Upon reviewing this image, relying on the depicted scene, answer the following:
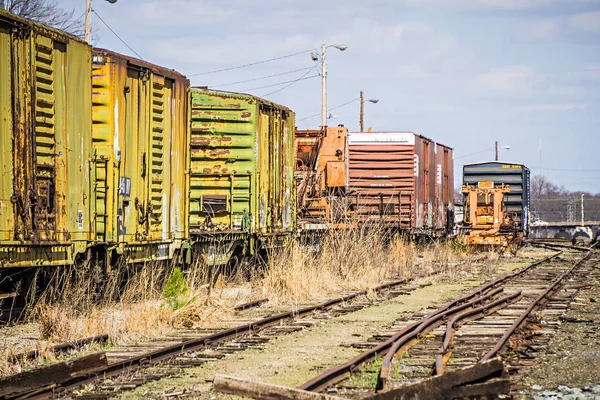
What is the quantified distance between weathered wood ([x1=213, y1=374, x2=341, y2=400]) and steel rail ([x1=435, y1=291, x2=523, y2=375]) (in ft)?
7.49

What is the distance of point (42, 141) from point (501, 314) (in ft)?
23.8

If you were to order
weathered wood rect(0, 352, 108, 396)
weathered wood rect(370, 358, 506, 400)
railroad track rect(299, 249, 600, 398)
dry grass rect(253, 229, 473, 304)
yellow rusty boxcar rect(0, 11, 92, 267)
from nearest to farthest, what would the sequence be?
1. weathered wood rect(370, 358, 506, 400)
2. weathered wood rect(0, 352, 108, 396)
3. railroad track rect(299, 249, 600, 398)
4. yellow rusty boxcar rect(0, 11, 92, 267)
5. dry grass rect(253, 229, 473, 304)

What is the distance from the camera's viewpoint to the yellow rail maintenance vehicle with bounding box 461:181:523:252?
35.9 m

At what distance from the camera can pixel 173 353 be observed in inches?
403

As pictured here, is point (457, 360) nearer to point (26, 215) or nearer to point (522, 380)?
point (522, 380)

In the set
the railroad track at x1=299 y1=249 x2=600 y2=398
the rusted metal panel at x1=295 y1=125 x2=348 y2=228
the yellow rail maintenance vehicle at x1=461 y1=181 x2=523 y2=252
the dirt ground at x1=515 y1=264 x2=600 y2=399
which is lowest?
the dirt ground at x1=515 y1=264 x2=600 y2=399

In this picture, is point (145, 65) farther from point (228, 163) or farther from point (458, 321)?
point (458, 321)

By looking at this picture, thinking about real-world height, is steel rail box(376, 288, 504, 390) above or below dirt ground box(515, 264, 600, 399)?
above

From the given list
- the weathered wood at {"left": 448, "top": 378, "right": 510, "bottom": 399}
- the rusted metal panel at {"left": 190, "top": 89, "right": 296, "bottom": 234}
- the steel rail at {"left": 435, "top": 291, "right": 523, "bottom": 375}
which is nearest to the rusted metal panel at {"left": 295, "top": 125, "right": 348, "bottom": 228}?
the rusted metal panel at {"left": 190, "top": 89, "right": 296, "bottom": 234}

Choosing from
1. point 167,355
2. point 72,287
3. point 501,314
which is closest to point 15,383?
point 167,355

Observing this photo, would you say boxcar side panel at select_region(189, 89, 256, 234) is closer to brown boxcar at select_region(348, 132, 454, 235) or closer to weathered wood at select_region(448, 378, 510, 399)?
brown boxcar at select_region(348, 132, 454, 235)

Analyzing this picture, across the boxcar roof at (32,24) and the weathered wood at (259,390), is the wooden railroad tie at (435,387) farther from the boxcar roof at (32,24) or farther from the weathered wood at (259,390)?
the boxcar roof at (32,24)

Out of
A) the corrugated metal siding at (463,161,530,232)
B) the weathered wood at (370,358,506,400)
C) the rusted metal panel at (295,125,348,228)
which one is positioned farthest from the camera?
the corrugated metal siding at (463,161,530,232)

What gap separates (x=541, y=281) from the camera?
72.4 ft
